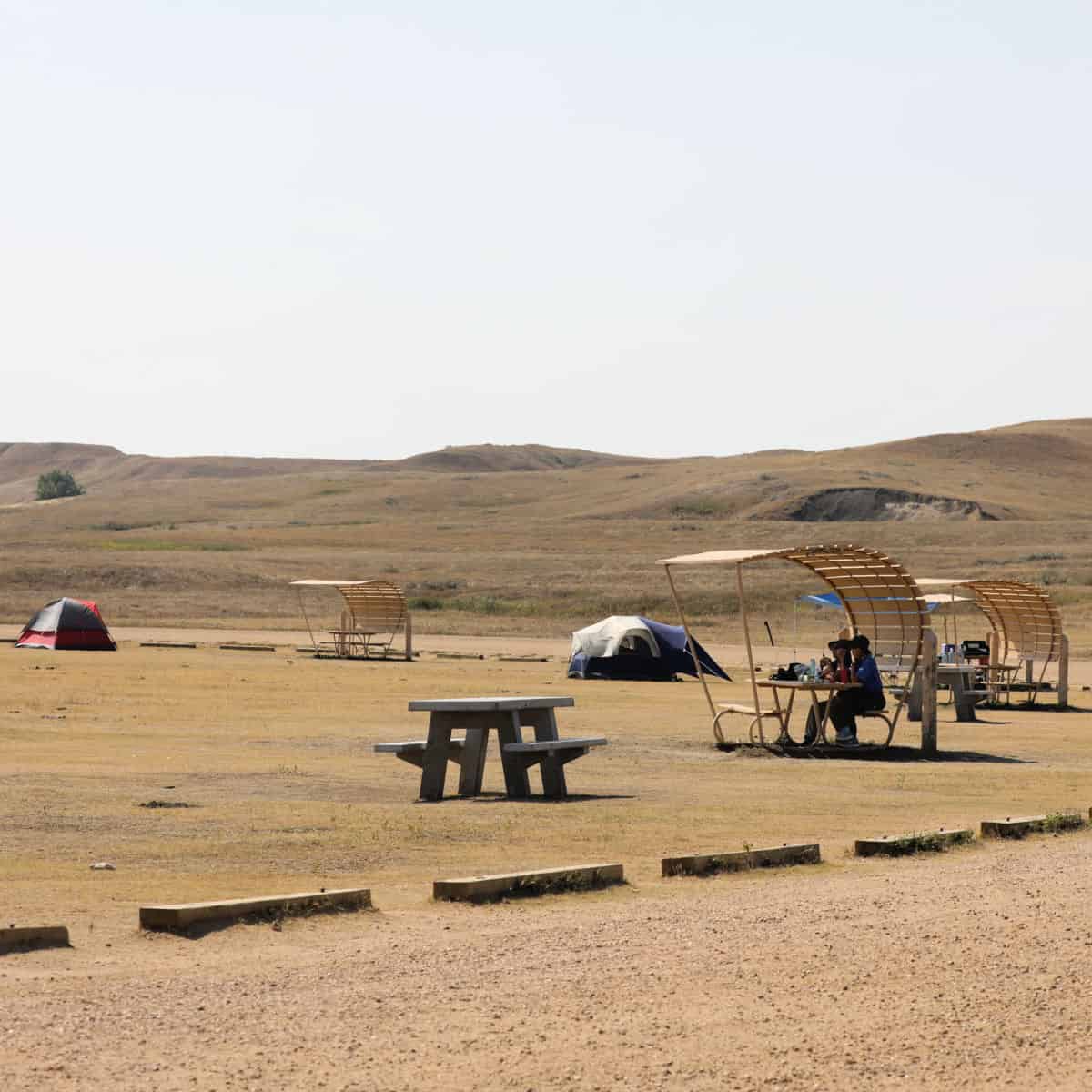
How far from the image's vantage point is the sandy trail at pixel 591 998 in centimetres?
577

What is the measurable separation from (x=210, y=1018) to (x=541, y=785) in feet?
27.8

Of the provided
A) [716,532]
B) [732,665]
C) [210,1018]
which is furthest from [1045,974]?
[716,532]

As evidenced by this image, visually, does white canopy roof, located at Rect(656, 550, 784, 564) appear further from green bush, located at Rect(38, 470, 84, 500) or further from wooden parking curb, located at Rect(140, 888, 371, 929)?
green bush, located at Rect(38, 470, 84, 500)

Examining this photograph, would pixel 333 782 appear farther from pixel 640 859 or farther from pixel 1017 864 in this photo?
pixel 1017 864

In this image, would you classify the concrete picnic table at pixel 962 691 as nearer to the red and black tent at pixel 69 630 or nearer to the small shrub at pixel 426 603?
the red and black tent at pixel 69 630

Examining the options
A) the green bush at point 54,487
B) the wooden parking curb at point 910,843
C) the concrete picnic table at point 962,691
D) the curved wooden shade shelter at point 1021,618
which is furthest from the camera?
the green bush at point 54,487

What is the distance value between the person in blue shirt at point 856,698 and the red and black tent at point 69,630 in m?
22.4

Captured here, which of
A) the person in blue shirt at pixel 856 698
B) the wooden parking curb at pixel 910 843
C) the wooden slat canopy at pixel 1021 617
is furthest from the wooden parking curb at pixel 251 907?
the wooden slat canopy at pixel 1021 617

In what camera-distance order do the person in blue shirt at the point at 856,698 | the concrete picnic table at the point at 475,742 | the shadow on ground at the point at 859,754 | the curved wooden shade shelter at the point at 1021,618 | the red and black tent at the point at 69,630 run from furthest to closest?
the red and black tent at the point at 69,630
the curved wooden shade shelter at the point at 1021,618
the person in blue shirt at the point at 856,698
the shadow on ground at the point at 859,754
the concrete picnic table at the point at 475,742

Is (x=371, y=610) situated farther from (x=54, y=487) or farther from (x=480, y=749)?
(x=54, y=487)

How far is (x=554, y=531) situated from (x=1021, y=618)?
71.2 m

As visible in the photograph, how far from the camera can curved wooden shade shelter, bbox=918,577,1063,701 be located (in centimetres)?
2744

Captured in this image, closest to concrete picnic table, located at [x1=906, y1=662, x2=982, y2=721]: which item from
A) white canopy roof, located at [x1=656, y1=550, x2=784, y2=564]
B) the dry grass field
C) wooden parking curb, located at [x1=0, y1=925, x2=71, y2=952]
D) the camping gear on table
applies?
the dry grass field

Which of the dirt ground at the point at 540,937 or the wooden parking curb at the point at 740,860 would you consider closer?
the dirt ground at the point at 540,937
